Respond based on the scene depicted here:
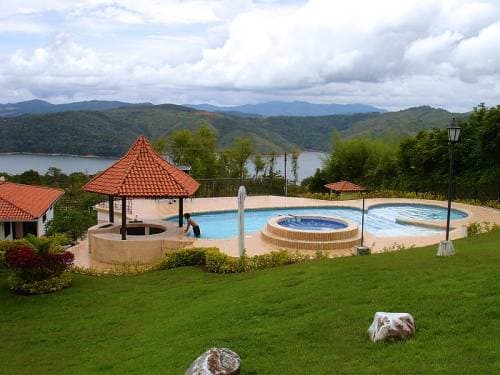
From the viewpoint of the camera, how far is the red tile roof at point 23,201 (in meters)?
20.3

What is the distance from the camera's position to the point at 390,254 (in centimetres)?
1131

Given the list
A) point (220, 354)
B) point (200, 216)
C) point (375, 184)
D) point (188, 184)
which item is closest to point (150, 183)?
point (188, 184)

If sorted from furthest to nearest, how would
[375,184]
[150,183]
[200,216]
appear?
[375,184] < [200,216] < [150,183]

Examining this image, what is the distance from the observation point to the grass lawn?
17.8 feet

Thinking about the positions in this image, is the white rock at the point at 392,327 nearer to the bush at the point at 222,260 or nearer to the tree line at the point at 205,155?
the bush at the point at 222,260

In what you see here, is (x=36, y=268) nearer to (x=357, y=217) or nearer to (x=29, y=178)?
(x=357, y=217)

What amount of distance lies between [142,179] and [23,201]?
33.3ft

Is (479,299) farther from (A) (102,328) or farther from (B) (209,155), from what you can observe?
(B) (209,155)

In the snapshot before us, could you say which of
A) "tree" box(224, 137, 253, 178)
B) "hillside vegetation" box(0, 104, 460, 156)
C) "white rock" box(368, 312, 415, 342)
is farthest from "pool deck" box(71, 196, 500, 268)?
"hillside vegetation" box(0, 104, 460, 156)

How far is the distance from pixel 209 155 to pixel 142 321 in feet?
91.1

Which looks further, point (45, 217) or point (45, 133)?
point (45, 133)

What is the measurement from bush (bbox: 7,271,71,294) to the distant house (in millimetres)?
10187

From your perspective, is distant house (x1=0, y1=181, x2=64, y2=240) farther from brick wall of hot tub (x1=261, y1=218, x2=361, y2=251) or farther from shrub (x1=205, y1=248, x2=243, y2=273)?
shrub (x1=205, y1=248, x2=243, y2=273)

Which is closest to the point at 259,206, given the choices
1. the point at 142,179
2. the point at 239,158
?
the point at 142,179
